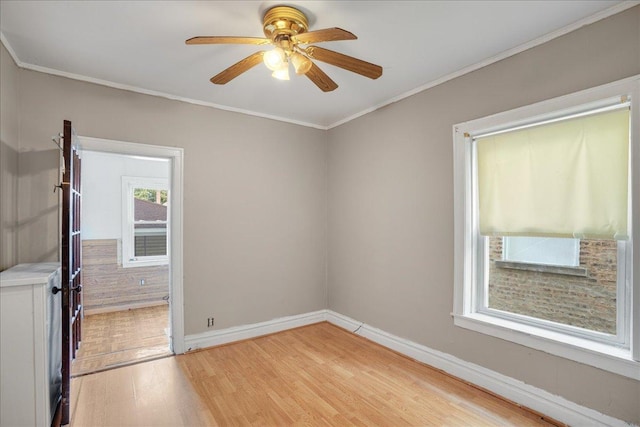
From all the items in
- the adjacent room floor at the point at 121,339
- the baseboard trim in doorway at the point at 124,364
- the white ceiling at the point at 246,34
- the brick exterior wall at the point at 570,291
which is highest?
the white ceiling at the point at 246,34

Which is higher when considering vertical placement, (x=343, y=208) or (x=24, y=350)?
(x=343, y=208)

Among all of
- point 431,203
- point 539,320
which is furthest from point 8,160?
point 539,320

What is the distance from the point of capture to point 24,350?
1.85 m

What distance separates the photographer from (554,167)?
2.19 meters

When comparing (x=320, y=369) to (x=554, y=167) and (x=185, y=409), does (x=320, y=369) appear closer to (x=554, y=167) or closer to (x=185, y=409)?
(x=185, y=409)

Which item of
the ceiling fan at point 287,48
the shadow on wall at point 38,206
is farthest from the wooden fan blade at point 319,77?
the shadow on wall at point 38,206

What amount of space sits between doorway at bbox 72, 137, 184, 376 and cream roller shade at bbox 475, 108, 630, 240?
135 inches

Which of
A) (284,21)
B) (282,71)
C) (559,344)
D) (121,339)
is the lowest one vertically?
(121,339)

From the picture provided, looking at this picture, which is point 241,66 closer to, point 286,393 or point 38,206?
point 38,206

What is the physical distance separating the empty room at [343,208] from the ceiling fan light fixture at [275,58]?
0.06 ft

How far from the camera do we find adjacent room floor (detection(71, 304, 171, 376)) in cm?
301

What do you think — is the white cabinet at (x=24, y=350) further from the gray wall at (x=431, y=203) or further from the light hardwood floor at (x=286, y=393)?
the gray wall at (x=431, y=203)

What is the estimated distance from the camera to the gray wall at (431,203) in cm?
195

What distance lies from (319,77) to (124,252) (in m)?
4.34
